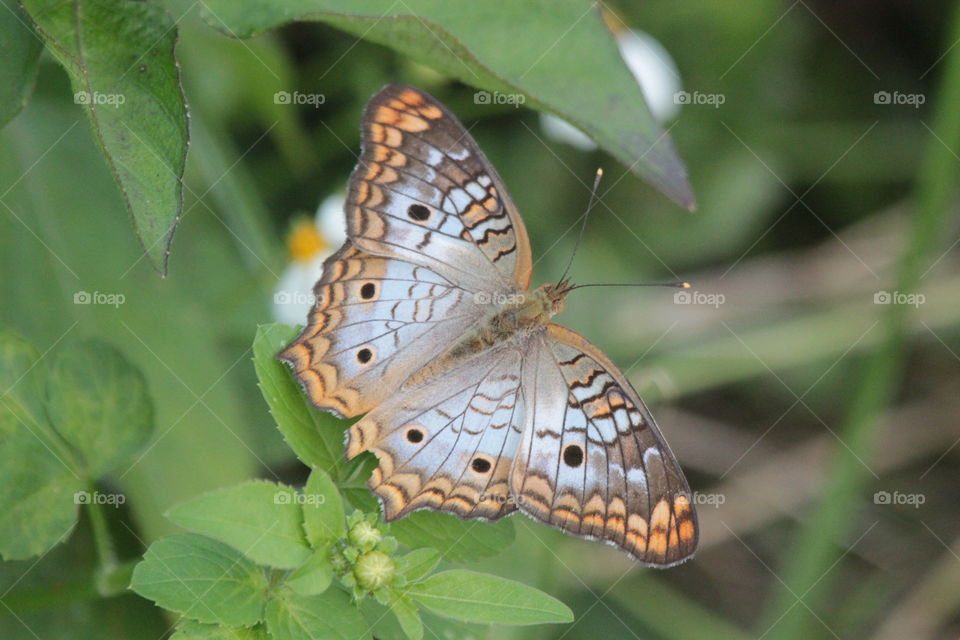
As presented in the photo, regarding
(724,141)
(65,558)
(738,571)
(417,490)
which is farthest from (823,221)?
(65,558)

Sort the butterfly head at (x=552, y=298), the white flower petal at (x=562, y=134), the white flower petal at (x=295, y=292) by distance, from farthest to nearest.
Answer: the white flower petal at (x=562, y=134)
the white flower petal at (x=295, y=292)
the butterfly head at (x=552, y=298)

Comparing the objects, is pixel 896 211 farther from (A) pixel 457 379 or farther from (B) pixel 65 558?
(B) pixel 65 558

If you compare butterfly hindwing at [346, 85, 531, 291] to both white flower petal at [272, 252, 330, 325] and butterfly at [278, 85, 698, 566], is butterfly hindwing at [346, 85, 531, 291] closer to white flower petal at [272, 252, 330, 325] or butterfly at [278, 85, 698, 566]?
butterfly at [278, 85, 698, 566]

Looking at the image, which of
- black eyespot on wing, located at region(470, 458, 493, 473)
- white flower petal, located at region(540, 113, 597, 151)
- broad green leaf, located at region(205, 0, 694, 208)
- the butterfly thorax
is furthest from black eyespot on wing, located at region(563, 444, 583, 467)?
white flower petal, located at region(540, 113, 597, 151)

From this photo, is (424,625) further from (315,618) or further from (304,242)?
(304,242)

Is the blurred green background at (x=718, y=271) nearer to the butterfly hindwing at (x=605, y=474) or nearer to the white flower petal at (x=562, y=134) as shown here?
the white flower petal at (x=562, y=134)

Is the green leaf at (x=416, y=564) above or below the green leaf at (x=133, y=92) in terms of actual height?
below

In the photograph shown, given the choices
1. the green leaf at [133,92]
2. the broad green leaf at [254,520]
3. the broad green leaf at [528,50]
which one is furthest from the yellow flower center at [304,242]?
the broad green leaf at [254,520]
